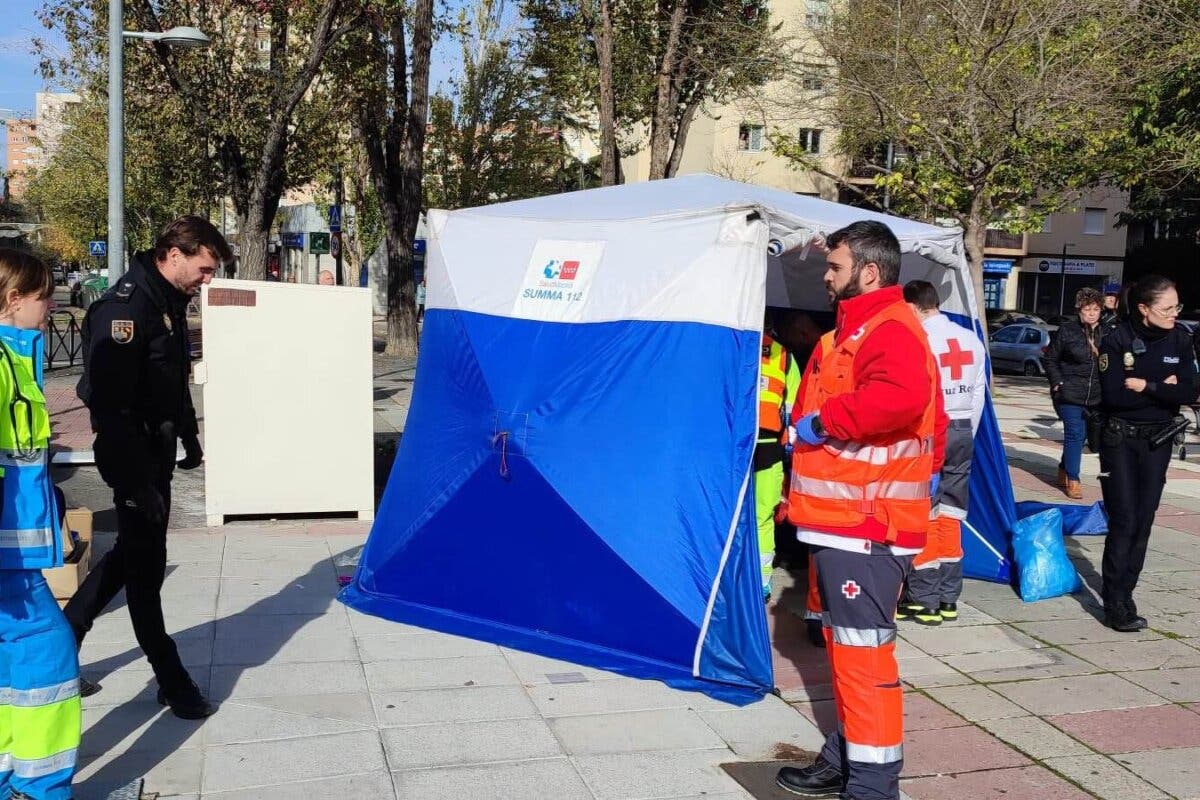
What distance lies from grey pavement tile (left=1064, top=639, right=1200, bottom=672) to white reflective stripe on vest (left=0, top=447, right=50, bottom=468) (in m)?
4.79

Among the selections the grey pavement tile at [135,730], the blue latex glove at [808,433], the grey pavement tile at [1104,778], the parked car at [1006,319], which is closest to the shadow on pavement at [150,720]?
the grey pavement tile at [135,730]

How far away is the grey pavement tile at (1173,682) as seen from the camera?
525 cm

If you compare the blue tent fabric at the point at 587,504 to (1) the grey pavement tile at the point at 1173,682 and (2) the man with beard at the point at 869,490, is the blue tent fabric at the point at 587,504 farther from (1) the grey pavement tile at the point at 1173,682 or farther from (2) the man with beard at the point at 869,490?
(1) the grey pavement tile at the point at 1173,682

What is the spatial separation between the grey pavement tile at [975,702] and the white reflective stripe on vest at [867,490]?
5.11 ft

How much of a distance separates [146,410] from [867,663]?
275 cm

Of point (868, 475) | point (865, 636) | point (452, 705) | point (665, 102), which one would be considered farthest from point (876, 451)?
point (665, 102)

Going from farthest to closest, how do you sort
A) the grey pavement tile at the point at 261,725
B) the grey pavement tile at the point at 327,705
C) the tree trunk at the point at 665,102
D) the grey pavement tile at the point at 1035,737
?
the tree trunk at the point at 665,102 → the grey pavement tile at the point at 327,705 → the grey pavement tile at the point at 1035,737 → the grey pavement tile at the point at 261,725

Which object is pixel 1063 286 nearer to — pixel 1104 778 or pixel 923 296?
pixel 923 296

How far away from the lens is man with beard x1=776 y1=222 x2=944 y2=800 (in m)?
3.77

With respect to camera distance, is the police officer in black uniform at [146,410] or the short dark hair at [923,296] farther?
the short dark hair at [923,296]

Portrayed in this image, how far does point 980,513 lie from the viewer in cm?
711

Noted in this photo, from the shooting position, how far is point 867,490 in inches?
151

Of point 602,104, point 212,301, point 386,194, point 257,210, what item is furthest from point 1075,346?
point 386,194

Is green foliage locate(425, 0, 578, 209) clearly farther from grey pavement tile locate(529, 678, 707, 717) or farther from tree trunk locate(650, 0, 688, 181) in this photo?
grey pavement tile locate(529, 678, 707, 717)
